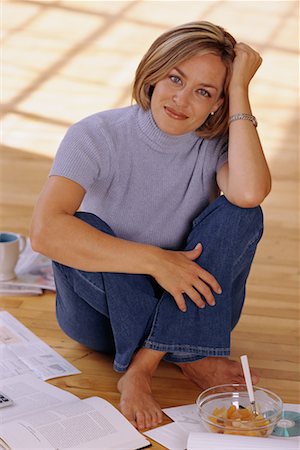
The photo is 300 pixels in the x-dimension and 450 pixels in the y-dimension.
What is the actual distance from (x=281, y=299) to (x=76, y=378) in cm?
80

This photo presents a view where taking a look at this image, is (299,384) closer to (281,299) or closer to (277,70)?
(281,299)

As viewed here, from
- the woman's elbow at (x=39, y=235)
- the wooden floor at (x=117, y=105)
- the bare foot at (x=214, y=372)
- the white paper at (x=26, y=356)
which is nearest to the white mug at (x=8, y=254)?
the wooden floor at (x=117, y=105)

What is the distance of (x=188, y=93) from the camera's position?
7.61 ft

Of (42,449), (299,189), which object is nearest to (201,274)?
(42,449)

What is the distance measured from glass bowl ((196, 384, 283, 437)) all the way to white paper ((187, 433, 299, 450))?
6cm

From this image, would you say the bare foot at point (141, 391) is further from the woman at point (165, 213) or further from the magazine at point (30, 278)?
the magazine at point (30, 278)

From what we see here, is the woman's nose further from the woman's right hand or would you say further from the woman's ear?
the woman's right hand

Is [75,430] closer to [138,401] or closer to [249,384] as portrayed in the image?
[138,401]

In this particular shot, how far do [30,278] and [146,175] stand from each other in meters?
0.75

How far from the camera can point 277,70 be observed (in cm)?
573

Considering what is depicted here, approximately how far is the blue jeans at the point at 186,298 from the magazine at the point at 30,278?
22.3 inches

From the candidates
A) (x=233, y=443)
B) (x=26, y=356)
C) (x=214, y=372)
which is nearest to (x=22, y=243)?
(x=26, y=356)

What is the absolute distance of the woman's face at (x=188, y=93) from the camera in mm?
2307

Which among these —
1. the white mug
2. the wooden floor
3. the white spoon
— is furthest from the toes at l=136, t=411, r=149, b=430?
the white mug
